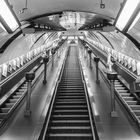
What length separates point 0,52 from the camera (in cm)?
1398

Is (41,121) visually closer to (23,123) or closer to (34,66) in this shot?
(23,123)

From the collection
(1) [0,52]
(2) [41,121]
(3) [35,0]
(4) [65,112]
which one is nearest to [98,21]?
(3) [35,0]

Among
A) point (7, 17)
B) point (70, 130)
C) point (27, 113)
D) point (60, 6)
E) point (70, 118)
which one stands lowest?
point (70, 130)

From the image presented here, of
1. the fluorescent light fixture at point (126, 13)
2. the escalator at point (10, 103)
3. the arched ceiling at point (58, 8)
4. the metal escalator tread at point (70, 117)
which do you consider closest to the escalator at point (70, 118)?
the metal escalator tread at point (70, 117)

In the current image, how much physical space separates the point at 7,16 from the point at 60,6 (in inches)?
206

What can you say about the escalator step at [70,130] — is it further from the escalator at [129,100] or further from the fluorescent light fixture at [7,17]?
the fluorescent light fixture at [7,17]

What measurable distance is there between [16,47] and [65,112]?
1209 centimetres

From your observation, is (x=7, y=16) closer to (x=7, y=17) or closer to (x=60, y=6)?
(x=7, y=17)

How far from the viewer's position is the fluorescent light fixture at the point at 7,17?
194 inches

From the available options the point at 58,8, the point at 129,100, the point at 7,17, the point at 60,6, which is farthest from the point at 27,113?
the point at 58,8

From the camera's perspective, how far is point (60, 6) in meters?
10.1

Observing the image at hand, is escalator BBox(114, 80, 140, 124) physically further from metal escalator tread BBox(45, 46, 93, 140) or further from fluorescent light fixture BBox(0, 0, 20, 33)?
fluorescent light fixture BBox(0, 0, 20, 33)

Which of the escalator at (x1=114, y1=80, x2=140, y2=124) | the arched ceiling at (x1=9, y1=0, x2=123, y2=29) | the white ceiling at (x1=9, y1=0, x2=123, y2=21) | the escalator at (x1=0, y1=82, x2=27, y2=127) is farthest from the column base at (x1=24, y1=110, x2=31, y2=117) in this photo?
the white ceiling at (x1=9, y1=0, x2=123, y2=21)

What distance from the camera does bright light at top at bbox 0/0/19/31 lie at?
4.92 metres
